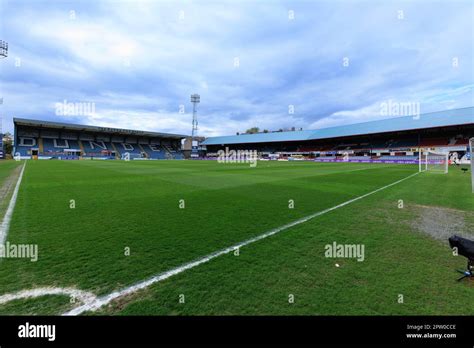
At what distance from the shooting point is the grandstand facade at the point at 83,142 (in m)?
66.4

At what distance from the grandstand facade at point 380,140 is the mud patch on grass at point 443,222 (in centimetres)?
5658

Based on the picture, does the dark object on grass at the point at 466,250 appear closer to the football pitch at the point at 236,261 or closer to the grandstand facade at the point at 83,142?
the football pitch at the point at 236,261

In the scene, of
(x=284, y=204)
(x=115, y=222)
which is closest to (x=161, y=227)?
(x=115, y=222)

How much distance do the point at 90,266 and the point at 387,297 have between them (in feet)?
15.0

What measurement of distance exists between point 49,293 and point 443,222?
9.59 metres

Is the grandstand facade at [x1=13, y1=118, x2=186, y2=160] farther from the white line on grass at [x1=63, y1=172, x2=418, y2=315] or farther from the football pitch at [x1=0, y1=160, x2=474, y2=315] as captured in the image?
the white line on grass at [x1=63, y1=172, x2=418, y2=315]

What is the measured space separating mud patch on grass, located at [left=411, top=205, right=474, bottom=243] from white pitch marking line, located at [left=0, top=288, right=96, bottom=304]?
7269mm

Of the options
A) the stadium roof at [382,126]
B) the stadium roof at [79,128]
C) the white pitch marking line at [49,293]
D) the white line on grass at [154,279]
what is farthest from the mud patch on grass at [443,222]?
the stadium roof at [79,128]

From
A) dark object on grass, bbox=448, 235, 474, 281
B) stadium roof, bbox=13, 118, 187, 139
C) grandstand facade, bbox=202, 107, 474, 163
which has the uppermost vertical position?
stadium roof, bbox=13, 118, 187, 139

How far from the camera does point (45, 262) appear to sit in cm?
400

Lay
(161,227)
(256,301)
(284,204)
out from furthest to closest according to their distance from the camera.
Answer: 1. (284,204)
2. (161,227)
3. (256,301)

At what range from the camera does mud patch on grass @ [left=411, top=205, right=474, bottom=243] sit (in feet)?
19.3

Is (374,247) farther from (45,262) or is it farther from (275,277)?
(45,262)

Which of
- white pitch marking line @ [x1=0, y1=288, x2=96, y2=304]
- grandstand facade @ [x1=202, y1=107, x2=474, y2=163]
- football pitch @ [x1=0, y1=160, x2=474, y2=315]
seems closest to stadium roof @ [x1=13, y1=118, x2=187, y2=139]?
grandstand facade @ [x1=202, y1=107, x2=474, y2=163]
